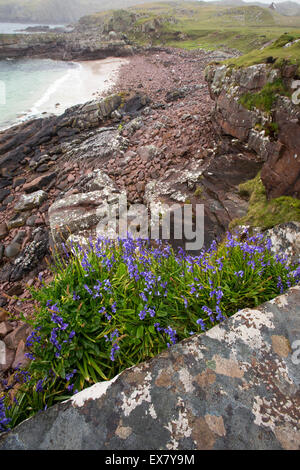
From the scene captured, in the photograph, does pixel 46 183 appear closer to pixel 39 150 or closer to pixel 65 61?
pixel 39 150

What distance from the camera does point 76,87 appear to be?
95.2 ft

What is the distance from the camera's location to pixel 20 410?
2688 mm

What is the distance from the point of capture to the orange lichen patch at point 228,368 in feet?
7.25

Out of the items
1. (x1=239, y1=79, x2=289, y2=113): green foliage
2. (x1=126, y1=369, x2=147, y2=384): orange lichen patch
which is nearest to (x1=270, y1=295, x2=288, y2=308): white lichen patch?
(x1=126, y1=369, x2=147, y2=384): orange lichen patch

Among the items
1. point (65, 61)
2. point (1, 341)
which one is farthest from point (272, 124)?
point (65, 61)

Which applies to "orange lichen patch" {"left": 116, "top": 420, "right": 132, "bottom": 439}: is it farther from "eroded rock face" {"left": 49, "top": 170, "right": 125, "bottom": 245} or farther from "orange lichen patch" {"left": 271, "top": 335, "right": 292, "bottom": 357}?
"eroded rock face" {"left": 49, "top": 170, "right": 125, "bottom": 245}

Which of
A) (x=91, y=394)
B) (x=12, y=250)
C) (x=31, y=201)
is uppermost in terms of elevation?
(x=91, y=394)

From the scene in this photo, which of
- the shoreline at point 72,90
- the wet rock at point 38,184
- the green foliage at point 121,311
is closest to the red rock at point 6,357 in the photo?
the green foliage at point 121,311

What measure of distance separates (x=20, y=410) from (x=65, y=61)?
59.7 metres

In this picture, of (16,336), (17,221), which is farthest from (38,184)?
(16,336)

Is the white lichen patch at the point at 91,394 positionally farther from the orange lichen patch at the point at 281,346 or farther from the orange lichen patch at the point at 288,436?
the orange lichen patch at the point at 281,346

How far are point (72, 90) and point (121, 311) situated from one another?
31384 millimetres

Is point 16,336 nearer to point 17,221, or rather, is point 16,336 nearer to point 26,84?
point 17,221

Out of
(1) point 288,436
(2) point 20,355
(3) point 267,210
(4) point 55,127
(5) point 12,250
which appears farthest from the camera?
(4) point 55,127
